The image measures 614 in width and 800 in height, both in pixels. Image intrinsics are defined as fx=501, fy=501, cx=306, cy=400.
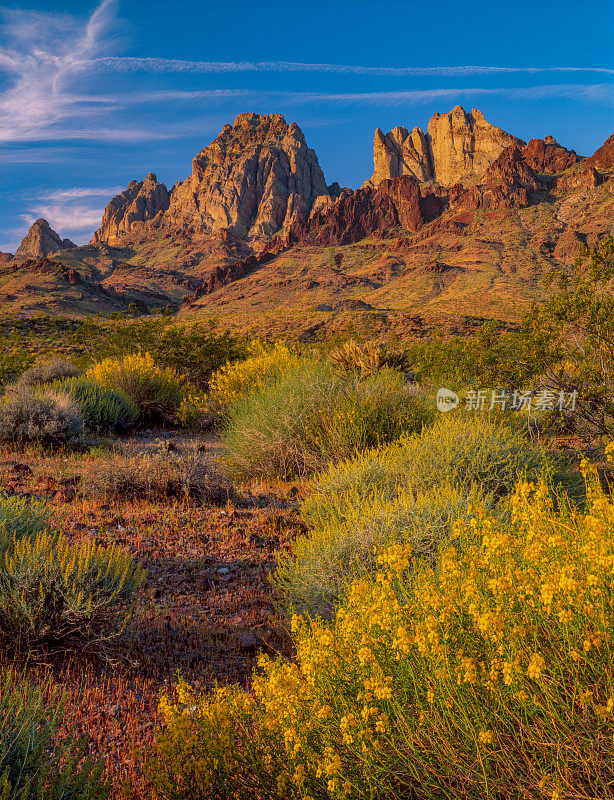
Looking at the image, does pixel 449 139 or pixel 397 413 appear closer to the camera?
pixel 397 413

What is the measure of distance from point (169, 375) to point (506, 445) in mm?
10124

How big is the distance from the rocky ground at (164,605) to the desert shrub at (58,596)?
0.49ft

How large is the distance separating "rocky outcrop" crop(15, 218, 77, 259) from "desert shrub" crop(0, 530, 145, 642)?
187 m

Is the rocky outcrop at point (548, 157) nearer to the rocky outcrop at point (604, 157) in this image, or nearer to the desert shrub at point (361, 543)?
the rocky outcrop at point (604, 157)

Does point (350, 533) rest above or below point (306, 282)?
below

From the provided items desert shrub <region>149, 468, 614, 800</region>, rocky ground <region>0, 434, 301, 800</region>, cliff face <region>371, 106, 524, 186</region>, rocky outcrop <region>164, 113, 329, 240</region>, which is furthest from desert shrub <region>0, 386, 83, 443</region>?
rocky outcrop <region>164, 113, 329, 240</region>

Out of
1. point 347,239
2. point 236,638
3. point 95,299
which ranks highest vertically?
point 347,239

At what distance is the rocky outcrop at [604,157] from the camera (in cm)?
11732

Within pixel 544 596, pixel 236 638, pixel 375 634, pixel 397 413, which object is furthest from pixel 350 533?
pixel 397 413

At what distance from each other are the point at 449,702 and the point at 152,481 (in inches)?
211

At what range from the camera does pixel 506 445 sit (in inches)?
217

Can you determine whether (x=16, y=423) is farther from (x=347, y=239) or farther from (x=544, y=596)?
(x=347, y=239)

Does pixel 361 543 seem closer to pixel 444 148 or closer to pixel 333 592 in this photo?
pixel 333 592

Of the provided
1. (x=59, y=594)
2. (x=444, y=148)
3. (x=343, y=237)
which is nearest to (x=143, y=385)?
(x=59, y=594)
